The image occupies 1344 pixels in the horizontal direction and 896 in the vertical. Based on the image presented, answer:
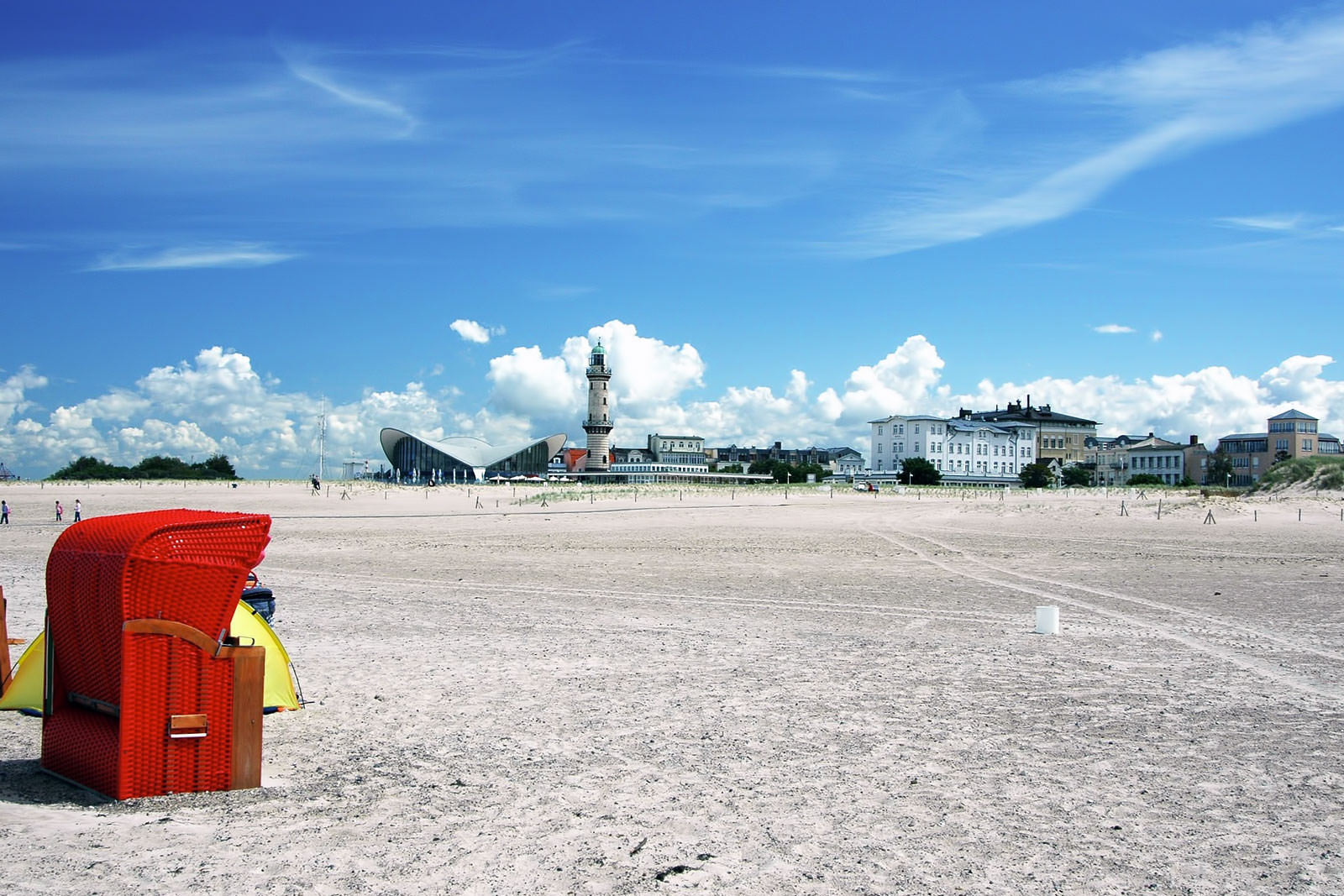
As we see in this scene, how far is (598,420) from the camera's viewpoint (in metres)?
141

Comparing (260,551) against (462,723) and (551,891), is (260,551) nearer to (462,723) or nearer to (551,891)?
(462,723)

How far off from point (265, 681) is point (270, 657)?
45 cm

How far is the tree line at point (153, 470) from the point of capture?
106 m

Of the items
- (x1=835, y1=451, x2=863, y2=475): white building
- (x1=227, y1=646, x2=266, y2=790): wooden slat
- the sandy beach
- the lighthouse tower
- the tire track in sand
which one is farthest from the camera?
(x1=835, y1=451, x2=863, y2=475): white building

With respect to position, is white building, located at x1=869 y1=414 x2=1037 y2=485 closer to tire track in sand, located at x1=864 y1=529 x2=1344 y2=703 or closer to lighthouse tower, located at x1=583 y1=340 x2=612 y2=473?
lighthouse tower, located at x1=583 y1=340 x2=612 y2=473

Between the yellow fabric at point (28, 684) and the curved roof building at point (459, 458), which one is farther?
the curved roof building at point (459, 458)

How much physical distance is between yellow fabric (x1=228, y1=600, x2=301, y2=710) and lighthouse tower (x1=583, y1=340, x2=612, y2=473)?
426 feet

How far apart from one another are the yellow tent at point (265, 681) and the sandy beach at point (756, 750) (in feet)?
0.94

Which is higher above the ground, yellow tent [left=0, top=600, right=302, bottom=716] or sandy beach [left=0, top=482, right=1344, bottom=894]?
yellow tent [left=0, top=600, right=302, bottom=716]

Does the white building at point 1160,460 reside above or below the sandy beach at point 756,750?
above

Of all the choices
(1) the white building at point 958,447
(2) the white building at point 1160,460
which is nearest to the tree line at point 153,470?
(1) the white building at point 958,447

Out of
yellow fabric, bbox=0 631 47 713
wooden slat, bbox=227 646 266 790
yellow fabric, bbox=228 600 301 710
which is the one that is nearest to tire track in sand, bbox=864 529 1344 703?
wooden slat, bbox=227 646 266 790

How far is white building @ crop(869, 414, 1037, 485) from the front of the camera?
12812cm

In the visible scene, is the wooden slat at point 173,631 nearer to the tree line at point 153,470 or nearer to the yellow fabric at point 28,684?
the yellow fabric at point 28,684
